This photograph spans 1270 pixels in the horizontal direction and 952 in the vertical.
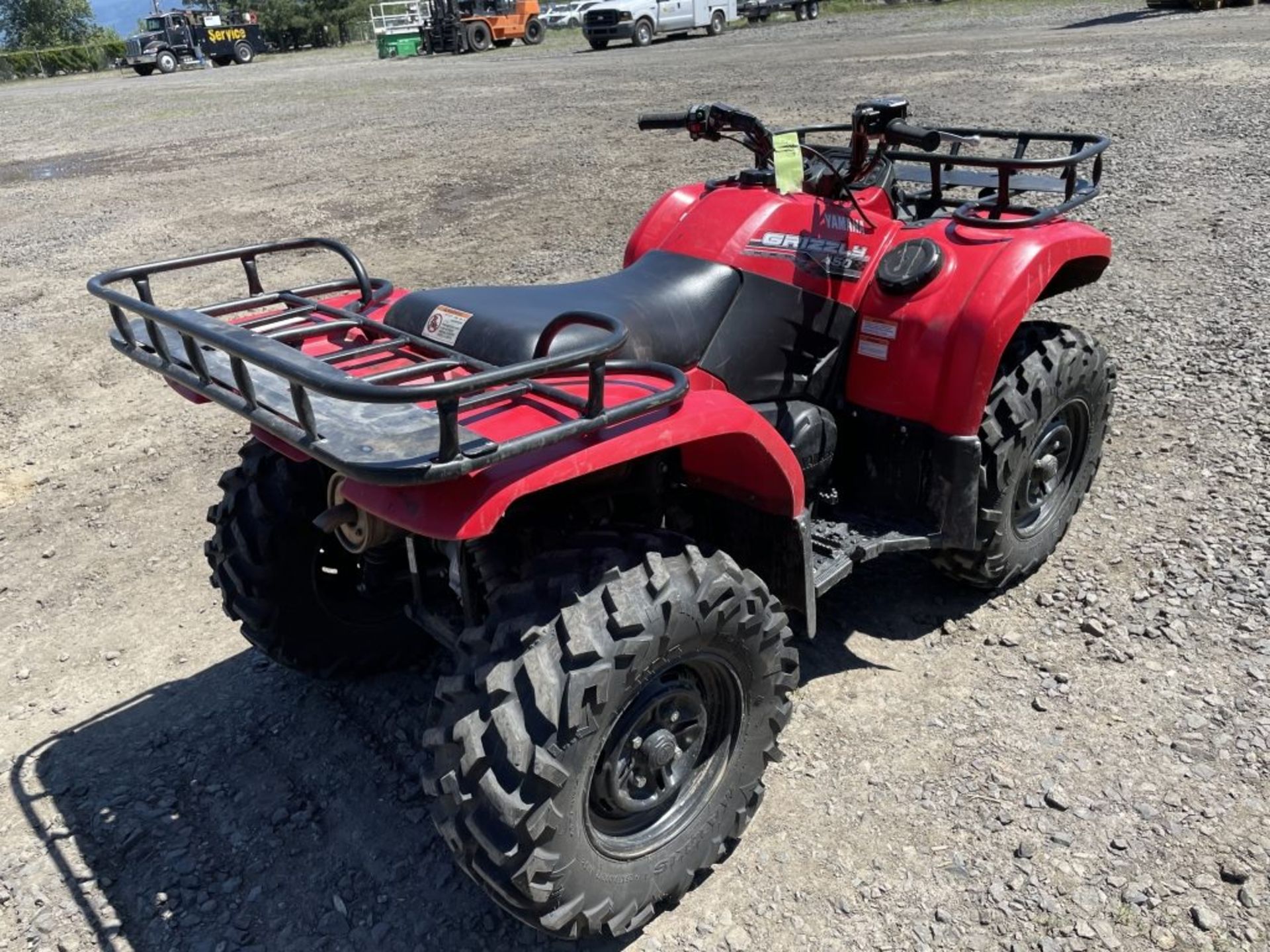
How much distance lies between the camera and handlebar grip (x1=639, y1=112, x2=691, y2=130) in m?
3.73

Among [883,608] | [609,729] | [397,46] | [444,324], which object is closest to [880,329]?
[883,608]

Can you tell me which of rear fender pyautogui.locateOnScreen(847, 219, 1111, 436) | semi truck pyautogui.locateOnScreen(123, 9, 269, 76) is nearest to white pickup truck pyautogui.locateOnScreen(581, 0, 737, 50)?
semi truck pyautogui.locateOnScreen(123, 9, 269, 76)

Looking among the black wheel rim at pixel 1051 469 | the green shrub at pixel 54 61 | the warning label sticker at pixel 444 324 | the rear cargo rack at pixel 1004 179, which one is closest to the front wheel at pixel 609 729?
the warning label sticker at pixel 444 324

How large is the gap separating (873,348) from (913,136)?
68 cm

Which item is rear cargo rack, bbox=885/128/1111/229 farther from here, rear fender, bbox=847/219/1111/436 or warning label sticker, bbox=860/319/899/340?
warning label sticker, bbox=860/319/899/340

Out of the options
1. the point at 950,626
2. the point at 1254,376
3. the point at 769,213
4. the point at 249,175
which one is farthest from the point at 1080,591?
the point at 249,175

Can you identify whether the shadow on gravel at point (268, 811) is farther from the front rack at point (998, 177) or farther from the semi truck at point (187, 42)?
the semi truck at point (187, 42)

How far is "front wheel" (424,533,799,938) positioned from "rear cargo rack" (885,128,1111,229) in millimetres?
1626

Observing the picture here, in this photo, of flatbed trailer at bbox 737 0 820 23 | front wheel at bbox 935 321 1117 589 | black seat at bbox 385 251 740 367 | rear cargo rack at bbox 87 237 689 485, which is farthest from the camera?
flatbed trailer at bbox 737 0 820 23

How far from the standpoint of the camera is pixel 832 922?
2.64m

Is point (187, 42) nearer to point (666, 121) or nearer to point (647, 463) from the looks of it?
point (666, 121)

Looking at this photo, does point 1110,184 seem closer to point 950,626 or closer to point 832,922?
point 950,626

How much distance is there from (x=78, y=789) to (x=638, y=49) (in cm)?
2625

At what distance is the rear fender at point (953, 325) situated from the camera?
10.6ft
